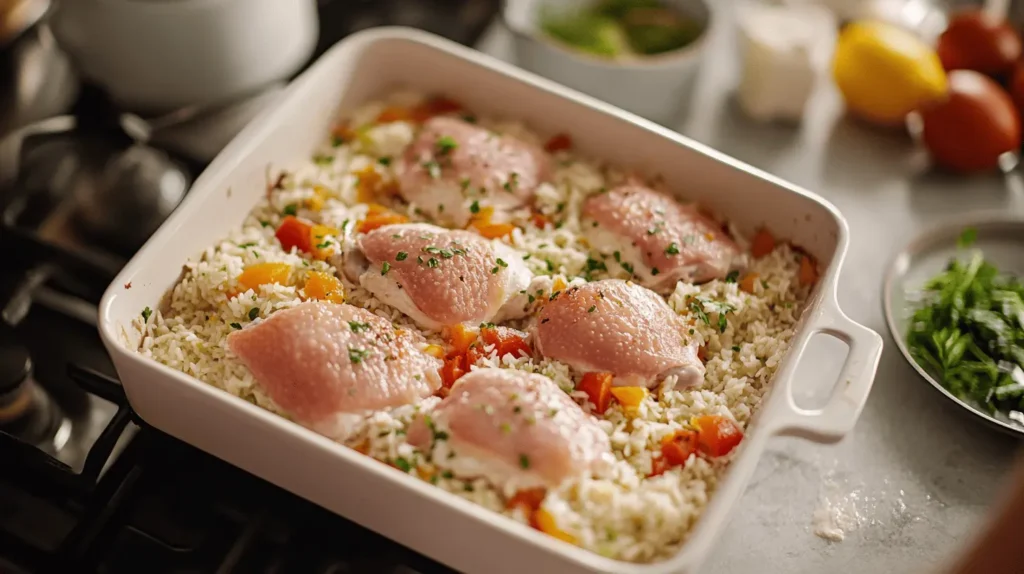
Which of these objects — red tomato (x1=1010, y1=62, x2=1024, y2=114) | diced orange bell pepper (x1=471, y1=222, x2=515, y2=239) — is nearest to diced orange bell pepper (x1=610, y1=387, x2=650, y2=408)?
diced orange bell pepper (x1=471, y1=222, x2=515, y2=239)

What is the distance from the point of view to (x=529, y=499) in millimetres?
1194

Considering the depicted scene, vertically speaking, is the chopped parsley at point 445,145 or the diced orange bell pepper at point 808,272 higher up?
the diced orange bell pepper at point 808,272

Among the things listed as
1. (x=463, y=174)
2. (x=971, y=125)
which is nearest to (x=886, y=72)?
(x=971, y=125)

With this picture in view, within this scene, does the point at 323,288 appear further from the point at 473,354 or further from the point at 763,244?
the point at 763,244

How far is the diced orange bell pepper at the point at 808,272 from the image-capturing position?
1.52 m

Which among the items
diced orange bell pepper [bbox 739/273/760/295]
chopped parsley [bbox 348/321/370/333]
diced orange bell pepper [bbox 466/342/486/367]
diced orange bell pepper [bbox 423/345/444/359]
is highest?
diced orange bell pepper [bbox 739/273/760/295]

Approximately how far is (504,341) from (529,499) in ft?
0.91

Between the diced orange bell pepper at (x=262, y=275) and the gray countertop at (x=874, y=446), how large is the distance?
762 millimetres

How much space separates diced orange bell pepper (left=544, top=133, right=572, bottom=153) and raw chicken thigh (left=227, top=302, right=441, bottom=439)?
1.75 ft

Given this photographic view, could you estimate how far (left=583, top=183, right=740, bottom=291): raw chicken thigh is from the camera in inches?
59.3

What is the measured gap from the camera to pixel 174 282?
1.43 m

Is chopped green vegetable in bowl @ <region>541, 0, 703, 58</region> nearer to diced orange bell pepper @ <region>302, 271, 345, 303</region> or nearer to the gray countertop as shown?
the gray countertop

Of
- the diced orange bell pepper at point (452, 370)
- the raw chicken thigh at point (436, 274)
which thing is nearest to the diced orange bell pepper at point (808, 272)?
the raw chicken thigh at point (436, 274)

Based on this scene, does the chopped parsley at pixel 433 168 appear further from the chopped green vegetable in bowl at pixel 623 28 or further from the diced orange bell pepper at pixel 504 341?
the chopped green vegetable in bowl at pixel 623 28
